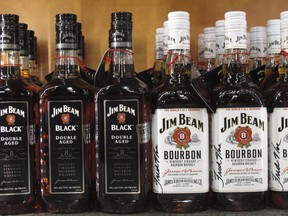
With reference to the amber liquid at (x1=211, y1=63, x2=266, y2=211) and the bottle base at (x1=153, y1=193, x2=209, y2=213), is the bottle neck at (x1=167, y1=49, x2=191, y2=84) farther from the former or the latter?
the bottle base at (x1=153, y1=193, x2=209, y2=213)

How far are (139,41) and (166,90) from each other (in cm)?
51

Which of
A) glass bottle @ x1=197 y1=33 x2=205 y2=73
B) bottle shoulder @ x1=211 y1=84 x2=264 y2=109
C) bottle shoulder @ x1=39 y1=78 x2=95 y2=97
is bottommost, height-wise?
bottle shoulder @ x1=211 y1=84 x2=264 y2=109

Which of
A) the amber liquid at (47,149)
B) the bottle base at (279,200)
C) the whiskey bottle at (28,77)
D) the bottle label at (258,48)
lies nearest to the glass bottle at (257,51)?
the bottle label at (258,48)

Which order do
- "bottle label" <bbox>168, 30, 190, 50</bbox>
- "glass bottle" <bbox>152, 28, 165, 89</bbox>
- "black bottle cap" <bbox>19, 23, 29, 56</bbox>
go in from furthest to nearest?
"glass bottle" <bbox>152, 28, 165, 89</bbox> → "black bottle cap" <bbox>19, 23, 29, 56</bbox> → "bottle label" <bbox>168, 30, 190, 50</bbox>

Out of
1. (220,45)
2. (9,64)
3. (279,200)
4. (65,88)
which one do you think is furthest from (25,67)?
(279,200)

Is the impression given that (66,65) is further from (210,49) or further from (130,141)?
(210,49)

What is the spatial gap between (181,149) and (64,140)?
1.00 ft

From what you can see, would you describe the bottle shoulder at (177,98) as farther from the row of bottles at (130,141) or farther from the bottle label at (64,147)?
the bottle label at (64,147)

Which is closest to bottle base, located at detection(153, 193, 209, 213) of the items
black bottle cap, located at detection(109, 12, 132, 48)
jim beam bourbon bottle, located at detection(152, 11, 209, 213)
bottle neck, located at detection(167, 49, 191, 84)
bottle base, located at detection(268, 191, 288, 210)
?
jim beam bourbon bottle, located at detection(152, 11, 209, 213)

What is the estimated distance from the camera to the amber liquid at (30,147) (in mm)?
1384

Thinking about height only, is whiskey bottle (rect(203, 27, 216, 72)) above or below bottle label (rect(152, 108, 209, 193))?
above

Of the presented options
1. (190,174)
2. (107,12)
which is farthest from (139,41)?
(190,174)

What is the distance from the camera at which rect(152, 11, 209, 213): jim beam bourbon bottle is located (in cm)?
139

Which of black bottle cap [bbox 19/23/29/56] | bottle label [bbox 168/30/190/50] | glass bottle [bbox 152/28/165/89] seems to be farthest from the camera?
glass bottle [bbox 152/28/165/89]
